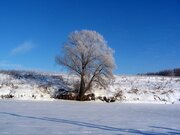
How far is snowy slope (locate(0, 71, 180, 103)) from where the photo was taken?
123 feet

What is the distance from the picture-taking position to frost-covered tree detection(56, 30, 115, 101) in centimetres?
3841

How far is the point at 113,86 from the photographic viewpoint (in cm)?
4362

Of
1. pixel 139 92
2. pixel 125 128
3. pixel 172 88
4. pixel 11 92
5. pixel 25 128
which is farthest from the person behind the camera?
pixel 172 88

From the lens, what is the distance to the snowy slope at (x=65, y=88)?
3741 centimetres

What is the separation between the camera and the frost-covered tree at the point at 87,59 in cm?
3841

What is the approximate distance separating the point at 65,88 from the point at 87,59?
16.9 feet

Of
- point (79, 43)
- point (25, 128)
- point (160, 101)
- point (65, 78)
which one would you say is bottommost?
point (25, 128)

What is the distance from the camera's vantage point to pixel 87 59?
3862 centimetres

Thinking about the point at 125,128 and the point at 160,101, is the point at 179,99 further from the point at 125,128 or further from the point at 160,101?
the point at 125,128

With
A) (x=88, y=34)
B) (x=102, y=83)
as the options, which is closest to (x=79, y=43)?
(x=88, y=34)

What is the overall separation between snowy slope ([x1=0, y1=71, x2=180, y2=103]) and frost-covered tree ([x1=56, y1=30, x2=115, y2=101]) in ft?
5.95

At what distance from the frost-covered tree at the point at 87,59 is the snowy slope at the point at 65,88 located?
181 cm

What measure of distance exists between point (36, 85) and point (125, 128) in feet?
91.6

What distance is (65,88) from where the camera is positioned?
134 ft
